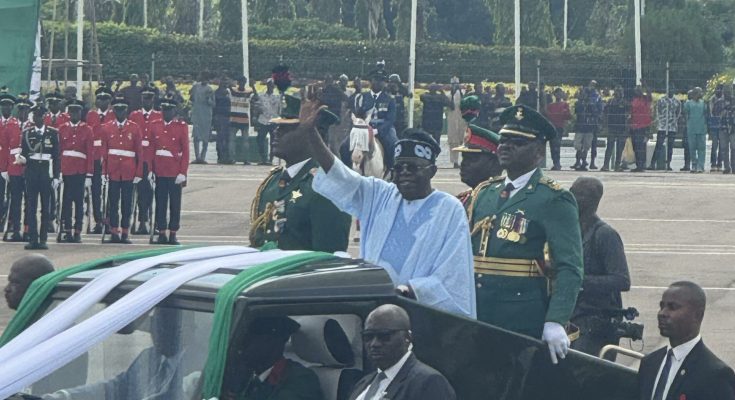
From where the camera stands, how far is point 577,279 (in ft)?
24.0

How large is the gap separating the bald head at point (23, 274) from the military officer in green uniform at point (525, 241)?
197cm

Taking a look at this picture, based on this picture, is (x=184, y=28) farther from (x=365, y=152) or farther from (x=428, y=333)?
(x=428, y=333)

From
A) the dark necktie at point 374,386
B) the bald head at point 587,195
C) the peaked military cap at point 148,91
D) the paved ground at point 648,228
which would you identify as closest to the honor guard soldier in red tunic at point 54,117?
the paved ground at point 648,228

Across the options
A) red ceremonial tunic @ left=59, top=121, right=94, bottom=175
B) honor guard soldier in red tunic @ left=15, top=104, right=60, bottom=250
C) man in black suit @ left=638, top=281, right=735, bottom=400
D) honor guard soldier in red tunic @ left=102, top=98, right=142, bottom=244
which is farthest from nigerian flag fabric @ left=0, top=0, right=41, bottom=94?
man in black suit @ left=638, top=281, right=735, bottom=400

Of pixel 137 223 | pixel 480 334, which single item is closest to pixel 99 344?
pixel 480 334

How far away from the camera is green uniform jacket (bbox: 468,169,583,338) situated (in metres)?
7.44

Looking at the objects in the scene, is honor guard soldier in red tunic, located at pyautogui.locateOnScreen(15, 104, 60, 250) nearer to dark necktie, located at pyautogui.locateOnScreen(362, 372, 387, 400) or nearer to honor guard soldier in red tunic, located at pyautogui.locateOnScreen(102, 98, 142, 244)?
honor guard soldier in red tunic, located at pyautogui.locateOnScreen(102, 98, 142, 244)

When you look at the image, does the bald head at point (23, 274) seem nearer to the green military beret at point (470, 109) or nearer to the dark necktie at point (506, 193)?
the dark necktie at point (506, 193)

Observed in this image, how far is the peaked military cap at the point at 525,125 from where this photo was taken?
763 cm

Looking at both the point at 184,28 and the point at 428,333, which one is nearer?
the point at 428,333

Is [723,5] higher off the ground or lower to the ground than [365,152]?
higher

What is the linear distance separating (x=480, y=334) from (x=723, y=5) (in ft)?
200

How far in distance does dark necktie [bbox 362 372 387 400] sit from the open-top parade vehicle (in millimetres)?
146

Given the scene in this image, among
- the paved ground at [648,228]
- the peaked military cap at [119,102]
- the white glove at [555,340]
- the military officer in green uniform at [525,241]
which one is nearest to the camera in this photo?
the white glove at [555,340]
